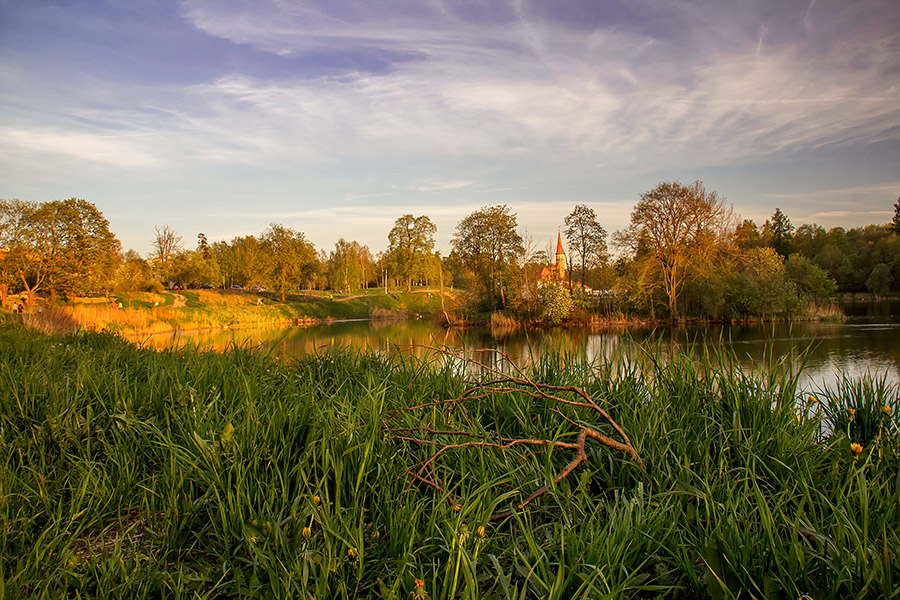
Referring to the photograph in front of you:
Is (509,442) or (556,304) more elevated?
(509,442)

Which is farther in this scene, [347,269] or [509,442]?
[347,269]

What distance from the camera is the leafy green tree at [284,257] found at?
5691cm

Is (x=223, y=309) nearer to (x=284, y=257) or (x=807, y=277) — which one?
(x=284, y=257)

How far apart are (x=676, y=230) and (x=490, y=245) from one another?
14777 mm

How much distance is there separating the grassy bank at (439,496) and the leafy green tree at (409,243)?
204ft

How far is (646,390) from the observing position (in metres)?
3.70

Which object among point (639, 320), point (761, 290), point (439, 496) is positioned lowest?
point (639, 320)

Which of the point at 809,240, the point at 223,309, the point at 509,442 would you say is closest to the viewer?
the point at 509,442

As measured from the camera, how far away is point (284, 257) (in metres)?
57.6

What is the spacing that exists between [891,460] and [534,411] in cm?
214

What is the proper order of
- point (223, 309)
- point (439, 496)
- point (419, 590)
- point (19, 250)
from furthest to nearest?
point (223, 309), point (19, 250), point (439, 496), point (419, 590)

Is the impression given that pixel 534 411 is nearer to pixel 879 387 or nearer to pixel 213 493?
pixel 213 493

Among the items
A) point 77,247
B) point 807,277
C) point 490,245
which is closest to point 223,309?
point 77,247

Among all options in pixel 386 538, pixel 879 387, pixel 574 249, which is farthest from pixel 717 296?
pixel 386 538
